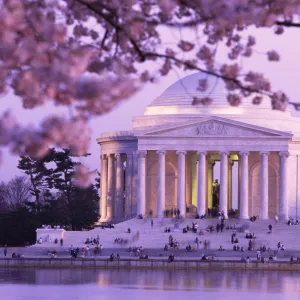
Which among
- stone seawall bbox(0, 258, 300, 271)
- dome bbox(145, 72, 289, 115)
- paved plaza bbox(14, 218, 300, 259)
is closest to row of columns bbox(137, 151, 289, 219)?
paved plaza bbox(14, 218, 300, 259)

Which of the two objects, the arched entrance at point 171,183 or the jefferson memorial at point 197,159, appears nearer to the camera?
the jefferson memorial at point 197,159

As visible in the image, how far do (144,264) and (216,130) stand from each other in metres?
51.1

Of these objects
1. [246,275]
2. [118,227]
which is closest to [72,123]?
[246,275]

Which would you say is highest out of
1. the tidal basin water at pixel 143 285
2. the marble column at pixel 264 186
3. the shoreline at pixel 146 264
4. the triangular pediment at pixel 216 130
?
the triangular pediment at pixel 216 130

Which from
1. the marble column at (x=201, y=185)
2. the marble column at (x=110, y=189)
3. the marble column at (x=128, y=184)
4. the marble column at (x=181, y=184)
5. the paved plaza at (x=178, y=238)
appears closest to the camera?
the paved plaza at (x=178, y=238)

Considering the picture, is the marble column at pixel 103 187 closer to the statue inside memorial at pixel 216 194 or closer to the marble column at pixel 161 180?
the marble column at pixel 161 180

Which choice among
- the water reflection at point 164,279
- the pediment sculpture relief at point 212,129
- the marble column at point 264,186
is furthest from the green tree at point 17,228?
the water reflection at point 164,279

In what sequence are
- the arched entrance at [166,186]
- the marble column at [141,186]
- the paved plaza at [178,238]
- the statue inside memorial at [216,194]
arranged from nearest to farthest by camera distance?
the paved plaza at [178,238] → the marble column at [141,186] → the arched entrance at [166,186] → the statue inside memorial at [216,194]

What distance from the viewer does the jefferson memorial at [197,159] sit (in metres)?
154

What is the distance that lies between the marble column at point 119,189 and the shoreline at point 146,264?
56.7 meters

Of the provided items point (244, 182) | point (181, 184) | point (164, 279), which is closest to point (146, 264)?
point (164, 279)

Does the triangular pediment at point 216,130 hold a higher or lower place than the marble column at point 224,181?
higher

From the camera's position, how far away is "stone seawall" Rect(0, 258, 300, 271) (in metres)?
106

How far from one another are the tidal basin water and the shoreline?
3123 mm
